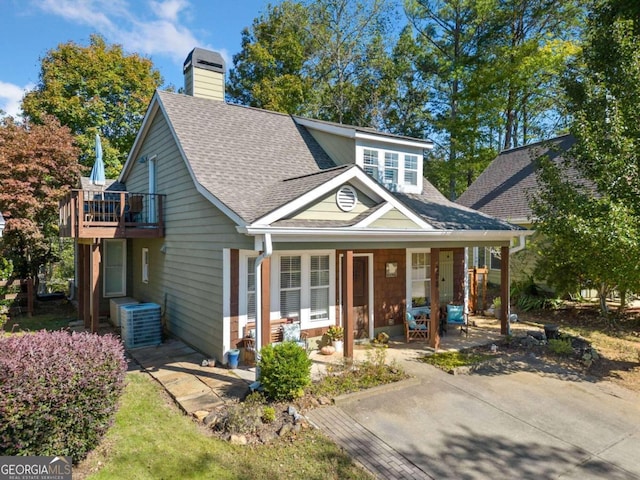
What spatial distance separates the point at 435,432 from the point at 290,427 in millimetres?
2117

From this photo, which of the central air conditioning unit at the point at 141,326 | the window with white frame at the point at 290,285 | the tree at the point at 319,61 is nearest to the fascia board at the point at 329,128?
the window with white frame at the point at 290,285

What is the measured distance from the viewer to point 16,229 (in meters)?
14.2

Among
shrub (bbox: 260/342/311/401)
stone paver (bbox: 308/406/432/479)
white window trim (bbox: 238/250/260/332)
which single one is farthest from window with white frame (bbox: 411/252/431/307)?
stone paver (bbox: 308/406/432/479)

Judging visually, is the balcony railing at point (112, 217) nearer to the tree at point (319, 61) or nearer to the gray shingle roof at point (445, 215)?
the gray shingle roof at point (445, 215)

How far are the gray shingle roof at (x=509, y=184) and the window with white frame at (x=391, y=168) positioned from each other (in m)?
6.81

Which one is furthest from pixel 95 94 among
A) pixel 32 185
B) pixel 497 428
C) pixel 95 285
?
pixel 497 428

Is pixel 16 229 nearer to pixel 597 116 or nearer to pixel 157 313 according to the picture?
pixel 157 313

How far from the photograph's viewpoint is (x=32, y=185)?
14586mm

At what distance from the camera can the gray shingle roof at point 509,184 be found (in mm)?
16516

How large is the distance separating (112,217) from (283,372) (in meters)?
8.31

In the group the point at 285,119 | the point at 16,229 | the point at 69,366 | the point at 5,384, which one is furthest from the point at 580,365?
the point at 16,229

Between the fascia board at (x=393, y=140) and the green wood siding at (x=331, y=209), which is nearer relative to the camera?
the green wood siding at (x=331, y=209)

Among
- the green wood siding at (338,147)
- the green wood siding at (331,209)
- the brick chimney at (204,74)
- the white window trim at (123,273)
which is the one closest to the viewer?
the green wood siding at (331,209)

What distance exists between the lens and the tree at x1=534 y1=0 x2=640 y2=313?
733 centimetres
